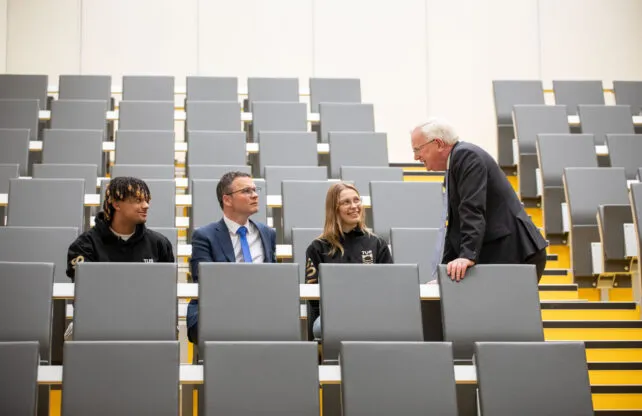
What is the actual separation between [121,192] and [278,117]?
829mm

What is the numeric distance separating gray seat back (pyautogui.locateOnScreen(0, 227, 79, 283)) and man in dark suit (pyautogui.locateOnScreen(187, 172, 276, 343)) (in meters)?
0.17

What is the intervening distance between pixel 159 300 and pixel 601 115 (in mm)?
1205

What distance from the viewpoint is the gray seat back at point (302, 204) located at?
131cm

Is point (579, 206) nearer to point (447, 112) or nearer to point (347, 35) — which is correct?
point (447, 112)

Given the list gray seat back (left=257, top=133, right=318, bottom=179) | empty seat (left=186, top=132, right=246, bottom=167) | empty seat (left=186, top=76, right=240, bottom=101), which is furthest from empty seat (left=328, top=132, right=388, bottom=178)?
empty seat (left=186, top=76, right=240, bottom=101)

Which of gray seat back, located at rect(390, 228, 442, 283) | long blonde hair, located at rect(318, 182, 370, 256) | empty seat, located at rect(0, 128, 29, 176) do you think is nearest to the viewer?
long blonde hair, located at rect(318, 182, 370, 256)

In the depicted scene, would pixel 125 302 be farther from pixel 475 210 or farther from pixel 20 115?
pixel 20 115

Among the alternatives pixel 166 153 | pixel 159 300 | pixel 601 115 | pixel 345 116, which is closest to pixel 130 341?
pixel 159 300

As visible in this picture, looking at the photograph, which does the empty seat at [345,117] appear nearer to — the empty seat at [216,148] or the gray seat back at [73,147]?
the empty seat at [216,148]

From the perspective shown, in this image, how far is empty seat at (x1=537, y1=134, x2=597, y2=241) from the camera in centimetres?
151

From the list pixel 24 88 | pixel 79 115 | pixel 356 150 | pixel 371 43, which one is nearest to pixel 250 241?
pixel 356 150

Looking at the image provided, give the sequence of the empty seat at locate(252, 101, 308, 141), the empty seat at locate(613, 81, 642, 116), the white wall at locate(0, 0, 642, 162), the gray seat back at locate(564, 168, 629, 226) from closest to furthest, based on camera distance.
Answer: the gray seat back at locate(564, 168, 629, 226)
the empty seat at locate(252, 101, 308, 141)
the empty seat at locate(613, 81, 642, 116)
the white wall at locate(0, 0, 642, 162)

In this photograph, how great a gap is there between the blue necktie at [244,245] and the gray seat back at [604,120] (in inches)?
36.9

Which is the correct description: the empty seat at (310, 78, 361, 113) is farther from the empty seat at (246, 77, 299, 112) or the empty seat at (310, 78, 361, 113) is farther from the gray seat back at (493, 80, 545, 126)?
the gray seat back at (493, 80, 545, 126)
